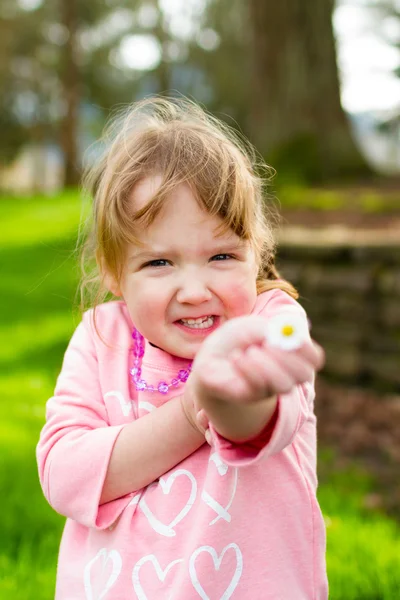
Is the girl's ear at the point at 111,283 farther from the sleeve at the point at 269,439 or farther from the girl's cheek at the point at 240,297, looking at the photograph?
the sleeve at the point at 269,439

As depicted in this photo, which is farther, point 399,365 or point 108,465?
point 399,365

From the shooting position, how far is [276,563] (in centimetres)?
135

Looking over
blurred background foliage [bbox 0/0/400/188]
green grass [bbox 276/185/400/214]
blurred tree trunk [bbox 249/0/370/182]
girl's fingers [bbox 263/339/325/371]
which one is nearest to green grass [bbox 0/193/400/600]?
girl's fingers [bbox 263/339/325/371]

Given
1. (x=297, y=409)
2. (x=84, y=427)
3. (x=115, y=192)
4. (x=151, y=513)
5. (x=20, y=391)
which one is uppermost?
(x=115, y=192)

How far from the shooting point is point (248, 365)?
3.37 feet

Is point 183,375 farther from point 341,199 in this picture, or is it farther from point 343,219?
point 341,199

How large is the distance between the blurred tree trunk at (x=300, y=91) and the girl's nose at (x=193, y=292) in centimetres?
531

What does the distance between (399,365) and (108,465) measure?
3075 mm

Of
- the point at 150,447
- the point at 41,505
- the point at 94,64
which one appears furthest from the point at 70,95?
the point at 150,447

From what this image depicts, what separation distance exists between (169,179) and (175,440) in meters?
0.44

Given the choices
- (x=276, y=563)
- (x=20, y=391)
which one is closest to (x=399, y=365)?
(x=20, y=391)

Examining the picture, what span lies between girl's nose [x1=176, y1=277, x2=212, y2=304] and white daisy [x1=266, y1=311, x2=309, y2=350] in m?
0.30

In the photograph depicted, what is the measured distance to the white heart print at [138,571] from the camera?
4.36ft

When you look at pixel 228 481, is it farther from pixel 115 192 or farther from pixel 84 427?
pixel 115 192
